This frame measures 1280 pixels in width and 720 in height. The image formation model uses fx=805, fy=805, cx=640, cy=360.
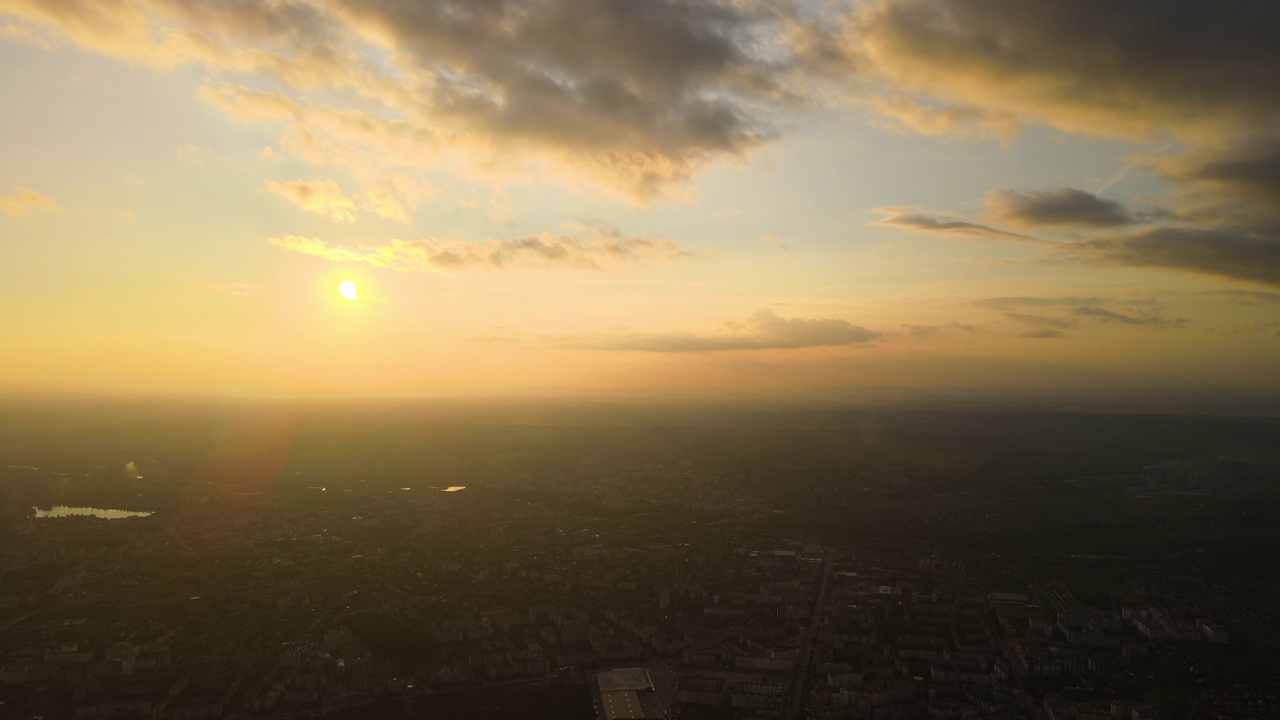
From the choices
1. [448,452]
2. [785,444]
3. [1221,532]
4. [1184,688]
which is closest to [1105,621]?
[1184,688]

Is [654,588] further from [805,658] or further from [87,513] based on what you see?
[87,513]

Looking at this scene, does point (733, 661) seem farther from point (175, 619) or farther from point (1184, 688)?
point (175, 619)

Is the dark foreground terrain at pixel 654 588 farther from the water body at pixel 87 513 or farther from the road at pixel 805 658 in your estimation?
the water body at pixel 87 513

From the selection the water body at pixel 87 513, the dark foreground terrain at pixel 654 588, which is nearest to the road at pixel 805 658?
the dark foreground terrain at pixel 654 588

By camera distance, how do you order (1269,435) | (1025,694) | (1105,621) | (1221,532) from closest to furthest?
(1025,694) → (1105,621) → (1221,532) → (1269,435)

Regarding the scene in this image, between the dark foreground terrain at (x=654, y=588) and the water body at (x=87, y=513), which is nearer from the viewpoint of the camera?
the dark foreground terrain at (x=654, y=588)

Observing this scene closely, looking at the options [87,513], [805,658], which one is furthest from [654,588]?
[87,513]
